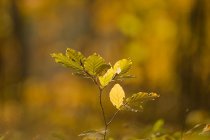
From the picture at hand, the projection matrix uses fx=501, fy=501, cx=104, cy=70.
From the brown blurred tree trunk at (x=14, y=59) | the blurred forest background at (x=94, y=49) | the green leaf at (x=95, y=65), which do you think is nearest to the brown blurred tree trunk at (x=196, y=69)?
the blurred forest background at (x=94, y=49)

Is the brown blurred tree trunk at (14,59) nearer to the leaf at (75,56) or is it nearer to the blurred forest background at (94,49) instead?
the blurred forest background at (94,49)

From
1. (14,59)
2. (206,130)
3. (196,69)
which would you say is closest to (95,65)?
(206,130)

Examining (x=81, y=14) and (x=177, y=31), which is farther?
(x=81, y=14)

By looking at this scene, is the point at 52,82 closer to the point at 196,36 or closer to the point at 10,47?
the point at 10,47

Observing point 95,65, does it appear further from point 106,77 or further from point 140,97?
point 140,97

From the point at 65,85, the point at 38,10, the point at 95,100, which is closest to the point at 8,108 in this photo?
the point at 95,100

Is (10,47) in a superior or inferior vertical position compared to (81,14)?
inferior
